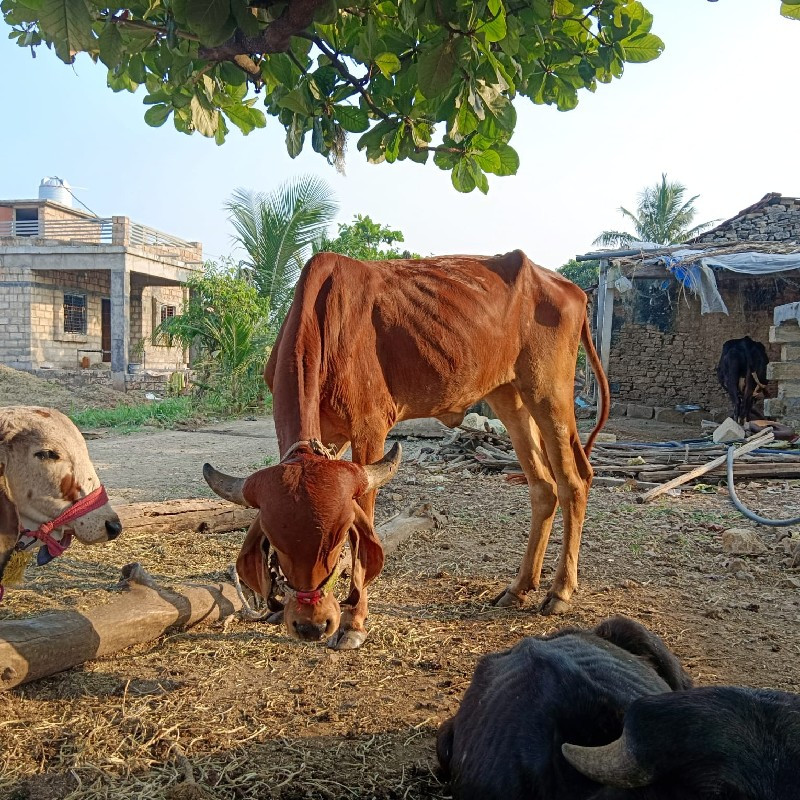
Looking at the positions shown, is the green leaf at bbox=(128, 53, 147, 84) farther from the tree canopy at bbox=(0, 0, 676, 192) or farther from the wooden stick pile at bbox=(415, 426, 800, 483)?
the wooden stick pile at bbox=(415, 426, 800, 483)

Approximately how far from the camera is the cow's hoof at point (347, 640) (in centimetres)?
348

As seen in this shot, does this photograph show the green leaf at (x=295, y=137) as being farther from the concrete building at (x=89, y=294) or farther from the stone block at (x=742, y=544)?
the concrete building at (x=89, y=294)

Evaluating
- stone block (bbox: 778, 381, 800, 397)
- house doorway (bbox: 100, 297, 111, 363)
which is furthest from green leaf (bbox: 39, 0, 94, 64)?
house doorway (bbox: 100, 297, 111, 363)

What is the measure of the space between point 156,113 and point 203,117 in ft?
0.73

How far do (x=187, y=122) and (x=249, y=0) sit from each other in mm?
1311

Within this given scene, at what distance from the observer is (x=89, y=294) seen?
24.3 m

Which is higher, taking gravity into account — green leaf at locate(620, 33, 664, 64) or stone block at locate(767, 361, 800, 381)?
green leaf at locate(620, 33, 664, 64)

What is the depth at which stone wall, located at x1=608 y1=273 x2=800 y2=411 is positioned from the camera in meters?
16.2

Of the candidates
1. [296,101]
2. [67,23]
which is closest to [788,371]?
[296,101]

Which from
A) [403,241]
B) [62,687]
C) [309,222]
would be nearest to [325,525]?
[62,687]

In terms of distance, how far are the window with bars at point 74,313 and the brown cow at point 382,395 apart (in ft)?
73.7

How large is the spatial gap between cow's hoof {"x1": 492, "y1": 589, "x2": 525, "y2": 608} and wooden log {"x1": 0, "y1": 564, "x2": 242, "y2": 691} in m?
1.53

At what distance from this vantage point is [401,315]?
12.7 feet

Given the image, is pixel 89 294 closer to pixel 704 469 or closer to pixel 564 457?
pixel 704 469
